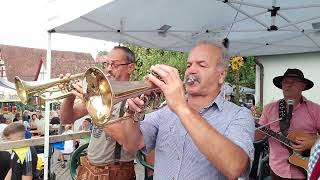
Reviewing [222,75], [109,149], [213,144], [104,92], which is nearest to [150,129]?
[104,92]

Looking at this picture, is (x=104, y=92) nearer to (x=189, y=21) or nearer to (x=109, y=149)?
(x=109, y=149)

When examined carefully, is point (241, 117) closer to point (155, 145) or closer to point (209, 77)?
point (209, 77)

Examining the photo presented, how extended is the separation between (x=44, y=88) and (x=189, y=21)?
2515 millimetres

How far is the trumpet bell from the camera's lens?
6.03ft

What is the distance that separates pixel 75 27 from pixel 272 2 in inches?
85.3

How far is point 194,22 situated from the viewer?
490 cm

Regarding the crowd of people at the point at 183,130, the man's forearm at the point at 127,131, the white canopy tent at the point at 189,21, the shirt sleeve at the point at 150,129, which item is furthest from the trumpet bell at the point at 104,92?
the white canopy tent at the point at 189,21

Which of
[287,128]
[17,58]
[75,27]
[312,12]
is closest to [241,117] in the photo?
[287,128]

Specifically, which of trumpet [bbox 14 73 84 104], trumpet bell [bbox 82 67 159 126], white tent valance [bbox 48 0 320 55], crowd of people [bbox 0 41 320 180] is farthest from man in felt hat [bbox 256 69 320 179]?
trumpet bell [bbox 82 67 159 126]

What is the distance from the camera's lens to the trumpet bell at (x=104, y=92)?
1.84 meters

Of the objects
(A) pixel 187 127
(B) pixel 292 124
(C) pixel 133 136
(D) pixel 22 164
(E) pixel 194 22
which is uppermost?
(E) pixel 194 22

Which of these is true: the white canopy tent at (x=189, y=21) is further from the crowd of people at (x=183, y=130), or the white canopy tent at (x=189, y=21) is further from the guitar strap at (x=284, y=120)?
the guitar strap at (x=284, y=120)

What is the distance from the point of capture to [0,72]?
4778 cm

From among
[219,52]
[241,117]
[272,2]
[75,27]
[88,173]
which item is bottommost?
[88,173]
